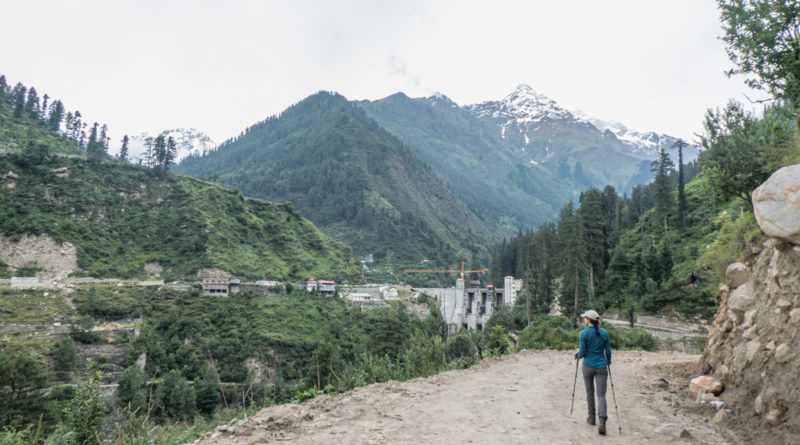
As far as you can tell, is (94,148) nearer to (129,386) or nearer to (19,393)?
(129,386)

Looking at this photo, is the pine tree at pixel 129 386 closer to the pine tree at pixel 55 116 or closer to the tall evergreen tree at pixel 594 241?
the tall evergreen tree at pixel 594 241

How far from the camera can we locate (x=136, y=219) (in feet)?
276

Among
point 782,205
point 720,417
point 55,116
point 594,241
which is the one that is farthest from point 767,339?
point 55,116

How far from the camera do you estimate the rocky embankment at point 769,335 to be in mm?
4707

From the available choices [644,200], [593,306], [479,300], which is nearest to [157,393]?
[593,306]

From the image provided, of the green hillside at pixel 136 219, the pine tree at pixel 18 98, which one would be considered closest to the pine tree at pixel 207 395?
the green hillside at pixel 136 219

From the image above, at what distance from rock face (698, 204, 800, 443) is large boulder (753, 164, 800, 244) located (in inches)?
0.5

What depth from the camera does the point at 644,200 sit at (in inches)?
2953

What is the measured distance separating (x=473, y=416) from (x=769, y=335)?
4.44m

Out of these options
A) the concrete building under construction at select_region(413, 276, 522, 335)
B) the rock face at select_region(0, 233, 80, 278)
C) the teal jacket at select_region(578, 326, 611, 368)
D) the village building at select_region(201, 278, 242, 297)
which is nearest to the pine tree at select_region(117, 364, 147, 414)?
the village building at select_region(201, 278, 242, 297)

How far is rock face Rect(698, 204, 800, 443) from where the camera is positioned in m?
4.69

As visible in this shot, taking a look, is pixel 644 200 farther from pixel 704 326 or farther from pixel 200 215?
pixel 200 215

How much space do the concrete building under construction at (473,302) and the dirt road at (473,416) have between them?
205 feet

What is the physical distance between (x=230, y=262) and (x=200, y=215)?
16496 mm
